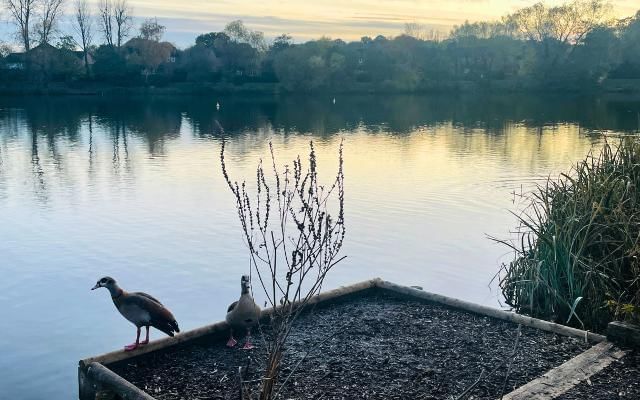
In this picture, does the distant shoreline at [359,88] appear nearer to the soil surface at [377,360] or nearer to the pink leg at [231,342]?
the soil surface at [377,360]

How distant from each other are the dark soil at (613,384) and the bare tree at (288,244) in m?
2.61

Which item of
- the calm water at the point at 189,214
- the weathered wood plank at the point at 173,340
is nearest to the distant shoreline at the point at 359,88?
the calm water at the point at 189,214

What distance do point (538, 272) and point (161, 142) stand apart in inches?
1183

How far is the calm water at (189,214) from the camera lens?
1174cm

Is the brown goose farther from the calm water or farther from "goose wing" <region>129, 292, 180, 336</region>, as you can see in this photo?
the calm water

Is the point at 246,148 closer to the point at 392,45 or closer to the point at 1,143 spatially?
the point at 1,143

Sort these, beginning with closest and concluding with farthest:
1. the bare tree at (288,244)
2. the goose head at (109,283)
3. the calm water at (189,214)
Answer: the bare tree at (288,244) < the goose head at (109,283) < the calm water at (189,214)

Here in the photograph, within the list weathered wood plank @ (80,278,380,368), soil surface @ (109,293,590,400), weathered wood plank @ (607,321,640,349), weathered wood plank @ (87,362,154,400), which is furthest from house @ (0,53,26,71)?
weathered wood plank @ (607,321,640,349)

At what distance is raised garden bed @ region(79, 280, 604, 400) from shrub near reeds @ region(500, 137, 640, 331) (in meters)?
1.24

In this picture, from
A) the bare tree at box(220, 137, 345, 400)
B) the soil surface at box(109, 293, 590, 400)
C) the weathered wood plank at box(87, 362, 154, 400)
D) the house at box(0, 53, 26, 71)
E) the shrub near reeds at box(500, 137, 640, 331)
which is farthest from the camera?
the house at box(0, 53, 26, 71)

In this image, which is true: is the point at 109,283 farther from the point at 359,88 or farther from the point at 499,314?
the point at 359,88

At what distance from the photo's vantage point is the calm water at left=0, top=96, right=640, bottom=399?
11.7m

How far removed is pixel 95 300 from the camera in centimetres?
1252

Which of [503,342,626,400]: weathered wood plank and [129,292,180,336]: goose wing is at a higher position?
[129,292,180,336]: goose wing
